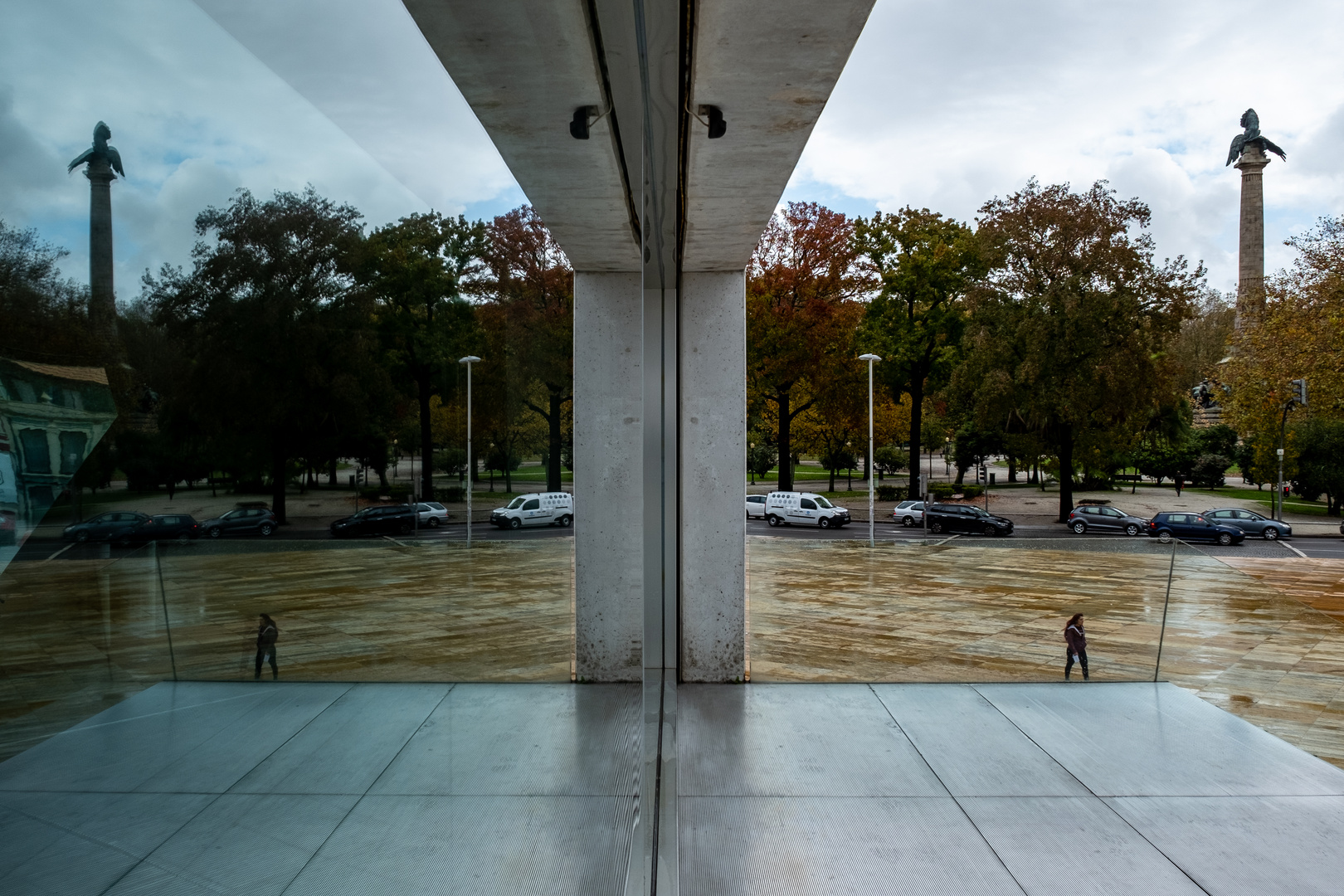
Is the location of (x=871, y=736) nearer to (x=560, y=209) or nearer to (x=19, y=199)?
(x=560, y=209)

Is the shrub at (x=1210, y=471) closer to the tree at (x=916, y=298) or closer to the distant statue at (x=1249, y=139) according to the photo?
the tree at (x=916, y=298)

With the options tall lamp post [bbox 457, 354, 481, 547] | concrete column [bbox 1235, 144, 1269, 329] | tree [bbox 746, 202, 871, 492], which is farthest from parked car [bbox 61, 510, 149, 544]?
tree [bbox 746, 202, 871, 492]

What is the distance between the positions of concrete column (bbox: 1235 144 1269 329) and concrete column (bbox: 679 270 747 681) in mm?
2286

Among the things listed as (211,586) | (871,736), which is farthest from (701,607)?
(211,586)

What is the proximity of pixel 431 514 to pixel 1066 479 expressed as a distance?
545 cm

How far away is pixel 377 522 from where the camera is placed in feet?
2.22

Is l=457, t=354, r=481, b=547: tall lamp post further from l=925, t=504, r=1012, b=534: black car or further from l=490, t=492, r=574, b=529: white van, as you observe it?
l=925, t=504, r=1012, b=534: black car

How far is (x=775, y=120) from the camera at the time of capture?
2.09 metres

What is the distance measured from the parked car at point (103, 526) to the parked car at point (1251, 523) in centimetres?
622

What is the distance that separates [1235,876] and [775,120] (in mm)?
2408

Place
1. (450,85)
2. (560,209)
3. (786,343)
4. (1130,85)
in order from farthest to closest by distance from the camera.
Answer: (786,343) → (1130,85) → (560,209) → (450,85)

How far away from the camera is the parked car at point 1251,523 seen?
5219mm

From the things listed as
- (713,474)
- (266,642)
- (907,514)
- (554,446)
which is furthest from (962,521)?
(266,642)

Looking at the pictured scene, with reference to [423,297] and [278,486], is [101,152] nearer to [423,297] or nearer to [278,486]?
[278,486]
